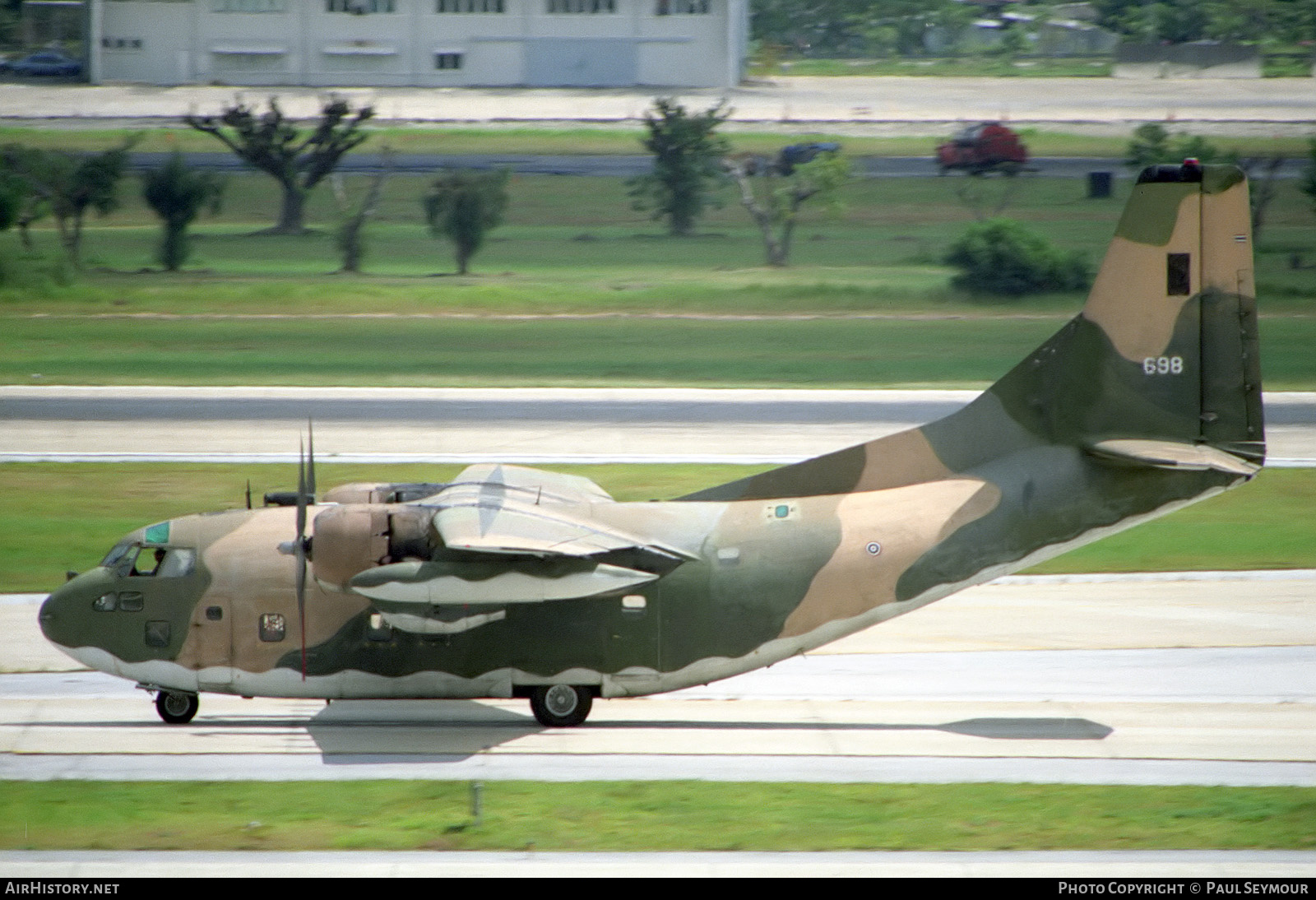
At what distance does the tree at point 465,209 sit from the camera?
7288 centimetres

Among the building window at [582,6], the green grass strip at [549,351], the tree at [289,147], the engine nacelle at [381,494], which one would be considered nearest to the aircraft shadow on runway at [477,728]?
the engine nacelle at [381,494]

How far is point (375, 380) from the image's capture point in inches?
1964

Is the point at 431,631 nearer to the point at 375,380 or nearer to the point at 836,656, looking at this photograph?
the point at 836,656

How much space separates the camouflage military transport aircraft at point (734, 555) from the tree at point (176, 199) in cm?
5251

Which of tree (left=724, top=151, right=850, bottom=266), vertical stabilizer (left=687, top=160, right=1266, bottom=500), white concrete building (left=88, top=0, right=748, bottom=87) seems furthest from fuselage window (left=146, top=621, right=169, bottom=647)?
white concrete building (left=88, top=0, right=748, bottom=87)

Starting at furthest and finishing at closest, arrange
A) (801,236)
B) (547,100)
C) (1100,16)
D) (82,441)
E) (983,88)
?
(1100,16) < (983,88) < (547,100) < (801,236) < (82,441)

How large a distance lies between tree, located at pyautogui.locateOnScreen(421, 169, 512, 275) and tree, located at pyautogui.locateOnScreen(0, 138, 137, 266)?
623 inches

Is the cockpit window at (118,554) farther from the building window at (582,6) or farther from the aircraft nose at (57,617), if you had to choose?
the building window at (582,6)

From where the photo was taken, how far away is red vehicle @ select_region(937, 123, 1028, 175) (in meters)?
86.5

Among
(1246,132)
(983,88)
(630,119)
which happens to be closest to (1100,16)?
(983,88)

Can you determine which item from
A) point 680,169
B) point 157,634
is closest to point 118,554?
point 157,634

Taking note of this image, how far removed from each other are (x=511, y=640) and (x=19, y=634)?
9991mm

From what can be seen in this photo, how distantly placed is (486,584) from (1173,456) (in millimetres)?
9595

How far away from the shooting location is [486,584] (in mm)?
19781
